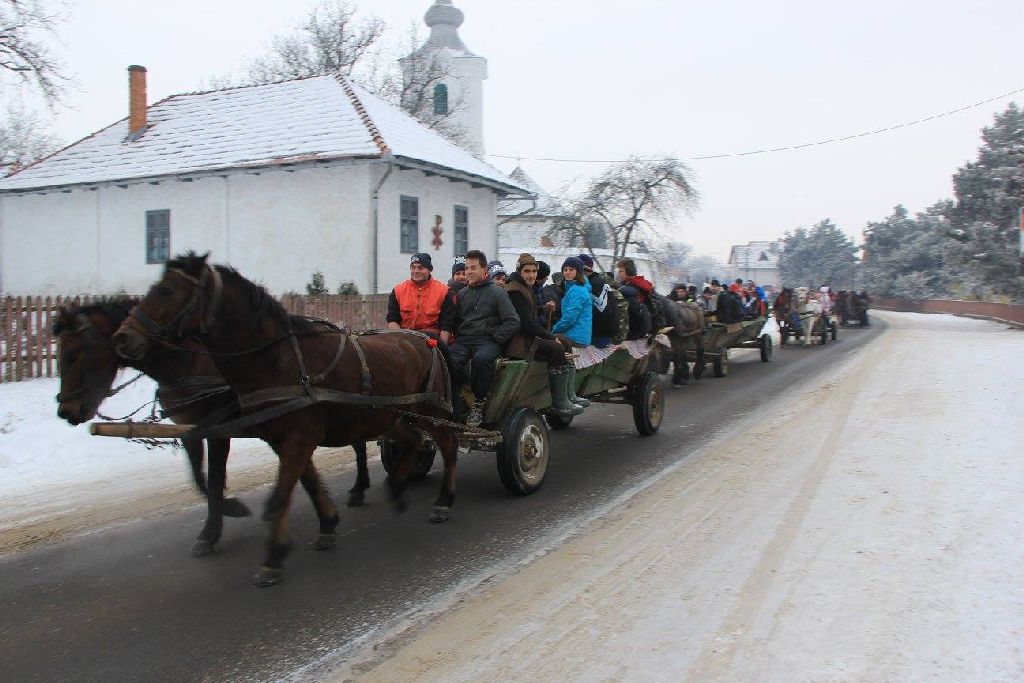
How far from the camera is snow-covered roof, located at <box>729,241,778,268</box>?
114750 mm

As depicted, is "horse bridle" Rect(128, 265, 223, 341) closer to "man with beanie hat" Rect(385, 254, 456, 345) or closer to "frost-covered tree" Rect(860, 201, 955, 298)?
"man with beanie hat" Rect(385, 254, 456, 345)

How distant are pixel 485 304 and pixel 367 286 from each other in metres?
14.7

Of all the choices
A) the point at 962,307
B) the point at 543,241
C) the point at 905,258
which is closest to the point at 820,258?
the point at 905,258

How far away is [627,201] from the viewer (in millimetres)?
32031

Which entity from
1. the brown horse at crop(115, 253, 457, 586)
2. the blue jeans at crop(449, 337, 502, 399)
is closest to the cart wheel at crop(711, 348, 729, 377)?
the blue jeans at crop(449, 337, 502, 399)

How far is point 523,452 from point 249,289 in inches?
113

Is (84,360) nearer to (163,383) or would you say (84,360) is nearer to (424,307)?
(163,383)

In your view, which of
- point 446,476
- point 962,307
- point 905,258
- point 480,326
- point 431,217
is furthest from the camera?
point 905,258

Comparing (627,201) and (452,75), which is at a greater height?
(452,75)

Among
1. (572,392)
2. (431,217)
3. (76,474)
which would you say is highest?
(431,217)

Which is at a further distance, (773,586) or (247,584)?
(247,584)

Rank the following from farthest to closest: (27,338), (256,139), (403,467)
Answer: (256,139)
(27,338)
(403,467)

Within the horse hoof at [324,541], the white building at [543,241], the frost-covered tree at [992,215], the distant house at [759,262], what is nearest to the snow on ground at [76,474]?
the horse hoof at [324,541]

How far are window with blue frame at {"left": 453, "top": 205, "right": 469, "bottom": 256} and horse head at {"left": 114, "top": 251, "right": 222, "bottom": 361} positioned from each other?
66.5ft
